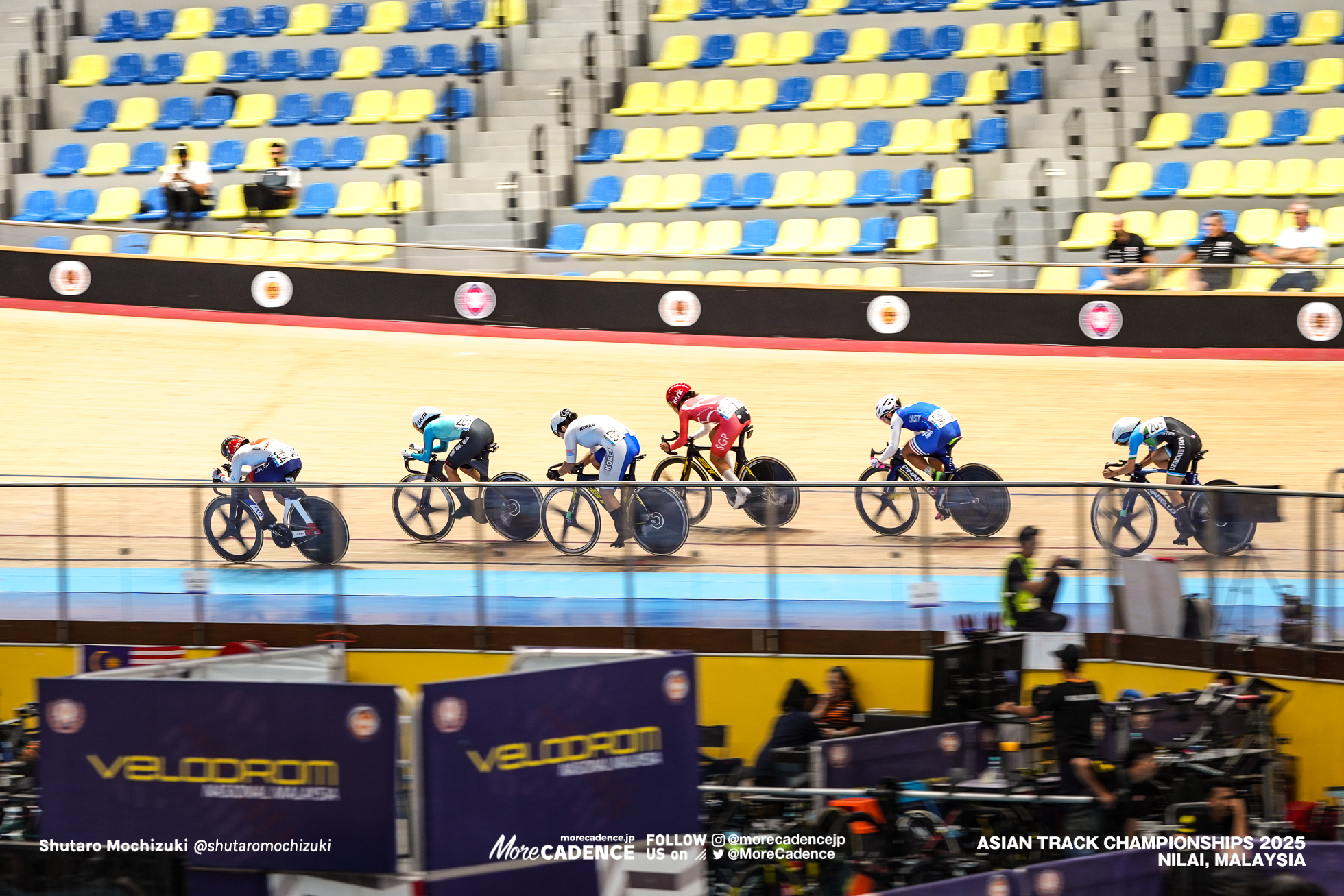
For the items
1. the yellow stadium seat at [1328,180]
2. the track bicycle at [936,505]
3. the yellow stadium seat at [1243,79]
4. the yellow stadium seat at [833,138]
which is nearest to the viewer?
the track bicycle at [936,505]

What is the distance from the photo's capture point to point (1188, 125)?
61.0ft

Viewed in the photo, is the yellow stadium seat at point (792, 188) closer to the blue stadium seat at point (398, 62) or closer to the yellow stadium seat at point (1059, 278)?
the yellow stadium seat at point (1059, 278)

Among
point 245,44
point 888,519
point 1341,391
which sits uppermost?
A: point 245,44

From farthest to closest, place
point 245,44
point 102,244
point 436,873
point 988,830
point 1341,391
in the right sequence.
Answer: point 245,44 → point 102,244 → point 1341,391 → point 988,830 → point 436,873

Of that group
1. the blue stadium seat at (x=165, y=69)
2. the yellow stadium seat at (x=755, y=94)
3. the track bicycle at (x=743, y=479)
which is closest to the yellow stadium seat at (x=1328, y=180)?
the yellow stadium seat at (x=755, y=94)

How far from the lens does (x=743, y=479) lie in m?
11.7

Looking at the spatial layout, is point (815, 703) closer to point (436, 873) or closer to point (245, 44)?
point (436, 873)

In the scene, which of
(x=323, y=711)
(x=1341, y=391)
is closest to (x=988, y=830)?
(x=323, y=711)

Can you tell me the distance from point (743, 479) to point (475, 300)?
663 cm

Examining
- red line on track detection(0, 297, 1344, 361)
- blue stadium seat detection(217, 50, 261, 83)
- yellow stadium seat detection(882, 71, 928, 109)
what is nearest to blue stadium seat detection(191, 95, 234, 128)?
blue stadium seat detection(217, 50, 261, 83)

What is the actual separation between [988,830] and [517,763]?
3128 mm

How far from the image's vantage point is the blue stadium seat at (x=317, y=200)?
19.6m

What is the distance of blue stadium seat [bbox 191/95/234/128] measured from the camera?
21.9m

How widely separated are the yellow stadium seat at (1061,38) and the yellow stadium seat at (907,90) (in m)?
1.58
